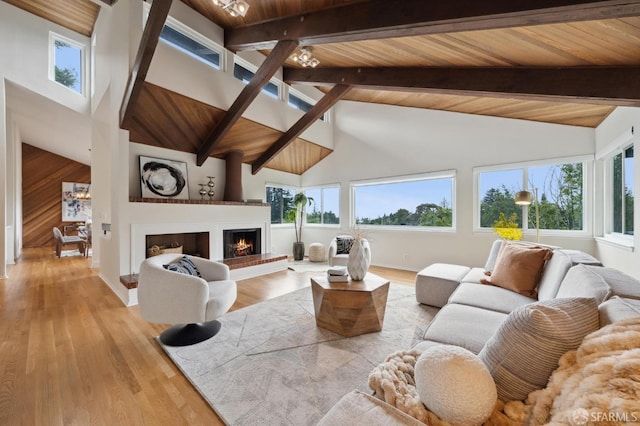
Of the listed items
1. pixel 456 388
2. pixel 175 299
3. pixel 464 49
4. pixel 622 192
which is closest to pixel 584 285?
pixel 456 388

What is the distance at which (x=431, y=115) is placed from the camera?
4691 millimetres

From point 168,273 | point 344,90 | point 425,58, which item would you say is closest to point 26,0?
point 344,90

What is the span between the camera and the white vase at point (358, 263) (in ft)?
8.63

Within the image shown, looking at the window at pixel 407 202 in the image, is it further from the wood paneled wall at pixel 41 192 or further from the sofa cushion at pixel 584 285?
the wood paneled wall at pixel 41 192

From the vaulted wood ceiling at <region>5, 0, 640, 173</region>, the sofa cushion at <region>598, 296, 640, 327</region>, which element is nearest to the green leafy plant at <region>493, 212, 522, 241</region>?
the vaulted wood ceiling at <region>5, 0, 640, 173</region>

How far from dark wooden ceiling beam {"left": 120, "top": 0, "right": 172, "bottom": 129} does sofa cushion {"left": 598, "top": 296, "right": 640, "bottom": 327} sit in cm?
363

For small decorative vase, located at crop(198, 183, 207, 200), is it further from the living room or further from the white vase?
Answer: the white vase

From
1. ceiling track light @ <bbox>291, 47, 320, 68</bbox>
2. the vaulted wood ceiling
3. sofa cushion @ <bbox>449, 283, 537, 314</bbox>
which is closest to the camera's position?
the vaulted wood ceiling

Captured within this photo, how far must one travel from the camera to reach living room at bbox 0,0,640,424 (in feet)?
11.1

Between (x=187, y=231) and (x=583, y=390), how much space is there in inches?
180

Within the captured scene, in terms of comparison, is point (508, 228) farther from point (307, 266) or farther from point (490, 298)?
point (307, 266)

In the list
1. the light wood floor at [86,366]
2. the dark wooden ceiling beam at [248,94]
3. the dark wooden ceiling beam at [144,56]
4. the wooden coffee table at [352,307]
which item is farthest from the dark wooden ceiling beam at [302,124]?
the wooden coffee table at [352,307]

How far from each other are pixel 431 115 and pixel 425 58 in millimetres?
1945

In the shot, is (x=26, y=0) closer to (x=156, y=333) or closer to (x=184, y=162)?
(x=184, y=162)
